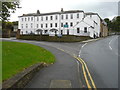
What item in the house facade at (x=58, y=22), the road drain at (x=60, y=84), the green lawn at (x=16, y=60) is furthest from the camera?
the house facade at (x=58, y=22)

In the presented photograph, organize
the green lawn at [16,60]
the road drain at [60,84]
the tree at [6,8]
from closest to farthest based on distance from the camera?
the road drain at [60,84] < the green lawn at [16,60] < the tree at [6,8]

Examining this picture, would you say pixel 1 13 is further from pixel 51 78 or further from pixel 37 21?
pixel 37 21

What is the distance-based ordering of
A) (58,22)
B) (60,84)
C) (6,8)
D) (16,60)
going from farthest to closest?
(58,22) → (6,8) → (16,60) → (60,84)

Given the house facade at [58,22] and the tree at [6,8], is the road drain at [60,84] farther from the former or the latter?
the house facade at [58,22]

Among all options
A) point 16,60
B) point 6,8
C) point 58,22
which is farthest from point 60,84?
point 58,22

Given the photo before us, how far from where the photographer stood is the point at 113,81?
8141mm

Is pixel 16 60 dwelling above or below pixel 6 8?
below

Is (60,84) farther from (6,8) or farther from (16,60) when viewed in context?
(6,8)

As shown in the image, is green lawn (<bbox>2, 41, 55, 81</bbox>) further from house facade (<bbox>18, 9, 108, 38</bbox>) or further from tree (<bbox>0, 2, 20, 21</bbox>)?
house facade (<bbox>18, 9, 108, 38</bbox>)

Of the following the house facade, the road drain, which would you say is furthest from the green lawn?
the house facade

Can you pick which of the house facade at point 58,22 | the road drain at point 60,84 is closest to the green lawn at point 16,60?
the road drain at point 60,84

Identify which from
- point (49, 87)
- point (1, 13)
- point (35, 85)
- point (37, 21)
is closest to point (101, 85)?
point (49, 87)

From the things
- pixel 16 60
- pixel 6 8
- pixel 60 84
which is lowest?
pixel 60 84

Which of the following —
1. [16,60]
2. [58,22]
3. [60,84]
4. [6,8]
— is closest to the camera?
[60,84]
